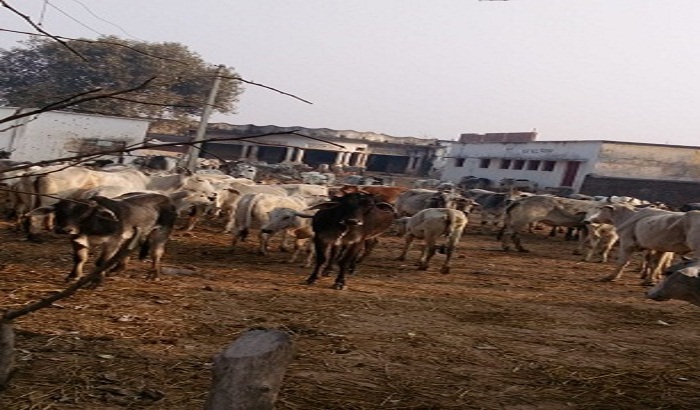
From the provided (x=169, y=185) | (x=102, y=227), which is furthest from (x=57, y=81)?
(x=102, y=227)

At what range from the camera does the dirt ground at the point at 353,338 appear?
4.51 meters

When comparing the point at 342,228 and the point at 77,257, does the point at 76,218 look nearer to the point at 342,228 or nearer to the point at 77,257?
the point at 77,257

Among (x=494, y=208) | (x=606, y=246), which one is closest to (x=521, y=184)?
(x=494, y=208)

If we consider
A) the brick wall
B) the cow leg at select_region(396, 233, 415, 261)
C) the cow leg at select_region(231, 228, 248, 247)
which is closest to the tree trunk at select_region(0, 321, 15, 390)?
the cow leg at select_region(231, 228, 248, 247)

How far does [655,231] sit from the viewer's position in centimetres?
1140

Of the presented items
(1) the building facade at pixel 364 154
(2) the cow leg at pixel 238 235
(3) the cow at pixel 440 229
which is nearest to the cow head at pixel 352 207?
(3) the cow at pixel 440 229

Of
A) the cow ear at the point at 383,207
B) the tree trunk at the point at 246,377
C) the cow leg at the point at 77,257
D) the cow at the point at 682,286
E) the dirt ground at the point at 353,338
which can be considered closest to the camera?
the tree trunk at the point at 246,377

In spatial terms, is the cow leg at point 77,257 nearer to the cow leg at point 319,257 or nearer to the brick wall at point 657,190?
the cow leg at point 319,257

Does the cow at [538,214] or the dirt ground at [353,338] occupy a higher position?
the cow at [538,214]

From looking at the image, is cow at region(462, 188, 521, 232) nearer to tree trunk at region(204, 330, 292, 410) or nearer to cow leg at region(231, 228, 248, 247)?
cow leg at region(231, 228, 248, 247)

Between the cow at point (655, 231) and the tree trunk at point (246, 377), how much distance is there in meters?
9.72

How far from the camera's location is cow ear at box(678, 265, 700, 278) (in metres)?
5.23

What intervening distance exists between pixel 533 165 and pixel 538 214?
29.1 meters

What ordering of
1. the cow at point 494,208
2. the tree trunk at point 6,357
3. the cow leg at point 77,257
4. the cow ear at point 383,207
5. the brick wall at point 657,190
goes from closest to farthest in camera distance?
the tree trunk at point 6,357 → the cow leg at point 77,257 → the cow ear at point 383,207 → the cow at point 494,208 → the brick wall at point 657,190
